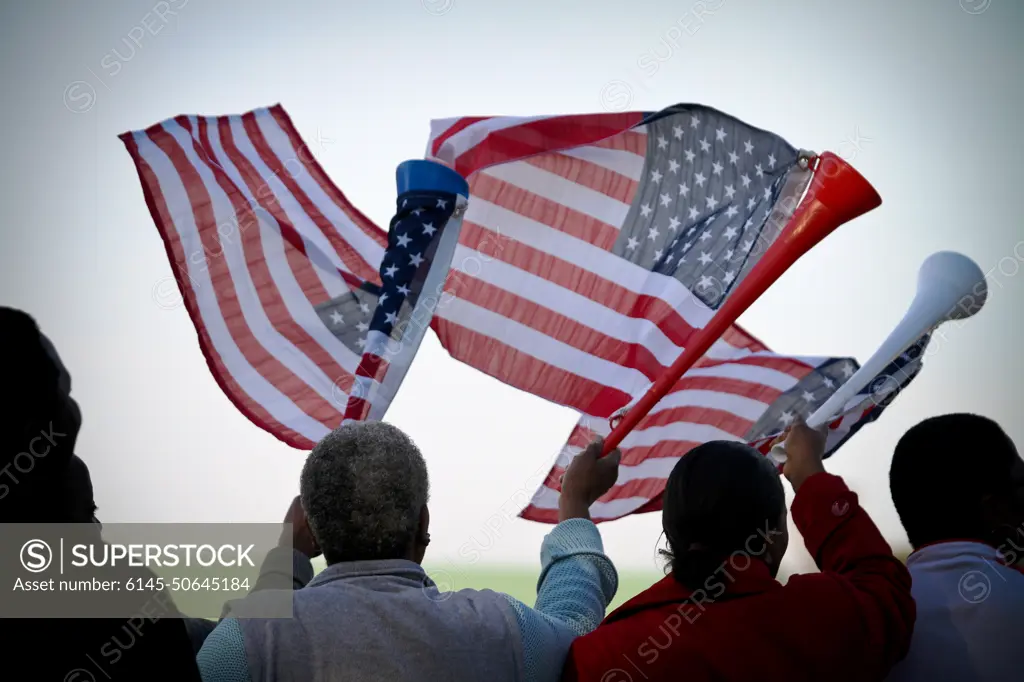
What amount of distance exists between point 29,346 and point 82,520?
30 cm

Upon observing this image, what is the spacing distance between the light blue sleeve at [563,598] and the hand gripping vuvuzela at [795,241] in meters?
0.98

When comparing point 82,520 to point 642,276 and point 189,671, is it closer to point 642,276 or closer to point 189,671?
point 189,671

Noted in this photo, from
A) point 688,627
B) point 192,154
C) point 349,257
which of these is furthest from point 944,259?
point 192,154

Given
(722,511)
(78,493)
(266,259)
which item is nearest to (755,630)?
(722,511)

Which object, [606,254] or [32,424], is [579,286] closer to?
[606,254]

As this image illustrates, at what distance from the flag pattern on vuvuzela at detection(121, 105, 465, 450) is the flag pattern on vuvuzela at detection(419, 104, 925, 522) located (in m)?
0.56

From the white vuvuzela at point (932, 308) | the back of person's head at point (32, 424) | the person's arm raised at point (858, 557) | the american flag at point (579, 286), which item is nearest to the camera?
the back of person's head at point (32, 424)

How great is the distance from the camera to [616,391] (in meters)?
4.09

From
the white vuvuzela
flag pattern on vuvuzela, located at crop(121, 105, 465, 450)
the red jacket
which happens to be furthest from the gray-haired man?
flag pattern on vuvuzela, located at crop(121, 105, 465, 450)

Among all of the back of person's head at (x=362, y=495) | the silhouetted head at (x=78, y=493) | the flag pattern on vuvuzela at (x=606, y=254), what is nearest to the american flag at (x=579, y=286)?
the flag pattern on vuvuzela at (x=606, y=254)

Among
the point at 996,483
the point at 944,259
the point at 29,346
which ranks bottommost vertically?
the point at 996,483

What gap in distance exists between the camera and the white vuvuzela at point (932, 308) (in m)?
3.14

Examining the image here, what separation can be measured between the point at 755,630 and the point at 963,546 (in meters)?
0.61

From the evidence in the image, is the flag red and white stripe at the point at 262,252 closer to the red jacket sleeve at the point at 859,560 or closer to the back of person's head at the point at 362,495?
the back of person's head at the point at 362,495
